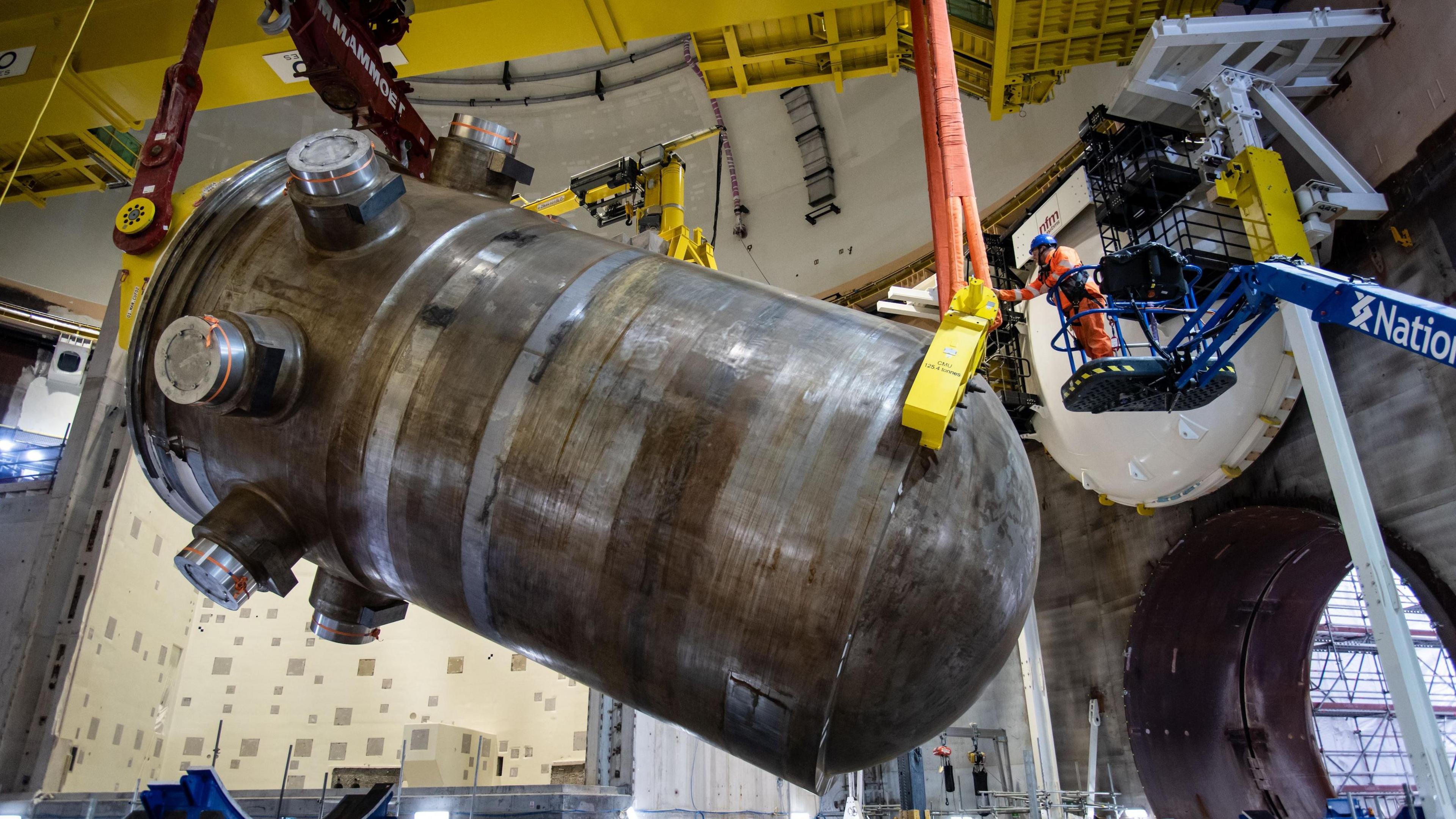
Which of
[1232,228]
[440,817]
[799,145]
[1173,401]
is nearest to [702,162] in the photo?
[799,145]

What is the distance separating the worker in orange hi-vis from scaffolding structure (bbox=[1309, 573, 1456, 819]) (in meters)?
25.3

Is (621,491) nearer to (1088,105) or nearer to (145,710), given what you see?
(145,710)

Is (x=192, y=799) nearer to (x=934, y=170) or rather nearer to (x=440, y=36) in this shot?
(x=934, y=170)

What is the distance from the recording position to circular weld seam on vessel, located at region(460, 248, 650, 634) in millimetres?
2248

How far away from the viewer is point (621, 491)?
2129 mm

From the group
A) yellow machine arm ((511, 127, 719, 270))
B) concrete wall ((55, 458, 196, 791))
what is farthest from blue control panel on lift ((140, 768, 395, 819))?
yellow machine arm ((511, 127, 719, 270))

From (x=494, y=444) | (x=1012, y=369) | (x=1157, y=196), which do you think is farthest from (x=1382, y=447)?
(x=494, y=444)

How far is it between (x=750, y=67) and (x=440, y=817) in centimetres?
976

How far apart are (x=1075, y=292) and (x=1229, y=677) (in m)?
8.01

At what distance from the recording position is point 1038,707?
477 inches

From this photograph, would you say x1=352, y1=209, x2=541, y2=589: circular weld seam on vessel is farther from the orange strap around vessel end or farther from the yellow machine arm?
the yellow machine arm

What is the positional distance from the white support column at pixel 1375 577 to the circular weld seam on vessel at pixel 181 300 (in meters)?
6.94

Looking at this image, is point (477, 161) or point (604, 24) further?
point (604, 24)

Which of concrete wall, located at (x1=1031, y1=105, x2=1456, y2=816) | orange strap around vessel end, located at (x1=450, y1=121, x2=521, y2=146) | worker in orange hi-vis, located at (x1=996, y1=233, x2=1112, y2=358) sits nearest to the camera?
orange strap around vessel end, located at (x1=450, y1=121, x2=521, y2=146)
